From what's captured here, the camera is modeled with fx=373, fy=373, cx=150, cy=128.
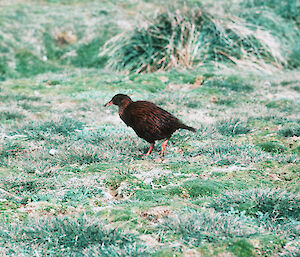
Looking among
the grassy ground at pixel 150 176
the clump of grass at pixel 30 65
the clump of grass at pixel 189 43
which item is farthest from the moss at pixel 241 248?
the clump of grass at pixel 30 65

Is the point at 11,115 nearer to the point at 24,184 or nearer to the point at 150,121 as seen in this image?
the point at 24,184

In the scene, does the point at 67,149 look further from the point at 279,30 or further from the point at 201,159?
the point at 279,30

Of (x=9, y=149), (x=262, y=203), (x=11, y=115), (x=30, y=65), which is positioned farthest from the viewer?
(x=30, y=65)

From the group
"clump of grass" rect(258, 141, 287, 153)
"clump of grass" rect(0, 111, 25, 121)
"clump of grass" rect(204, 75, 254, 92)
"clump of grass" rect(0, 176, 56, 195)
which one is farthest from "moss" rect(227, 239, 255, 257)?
"clump of grass" rect(204, 75, 254, 92)

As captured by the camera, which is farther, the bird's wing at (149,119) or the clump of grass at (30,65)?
the clump of grass at (30,65)

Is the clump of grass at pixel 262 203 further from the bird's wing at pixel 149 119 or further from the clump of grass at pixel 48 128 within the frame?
the clump of grass at pixel 48 128

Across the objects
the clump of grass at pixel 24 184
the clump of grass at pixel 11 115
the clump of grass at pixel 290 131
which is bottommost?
the clump of grass at pixel 11 115

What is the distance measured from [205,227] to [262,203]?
63 cm

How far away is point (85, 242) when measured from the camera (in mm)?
2340

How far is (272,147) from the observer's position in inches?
168

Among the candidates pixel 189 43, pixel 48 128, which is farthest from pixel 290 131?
pixel 189 43

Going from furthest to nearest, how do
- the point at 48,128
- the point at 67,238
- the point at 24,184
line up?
the point at 48,128 < the point at 24,184 < the point at 67,238

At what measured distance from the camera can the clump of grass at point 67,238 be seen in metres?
2.27

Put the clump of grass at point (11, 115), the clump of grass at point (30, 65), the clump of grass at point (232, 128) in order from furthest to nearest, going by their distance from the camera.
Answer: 1. the clump of grass at point (30, 65)
2. the clump of grass at point (11, 115)
3. the clump of grass at point (232, 128)
